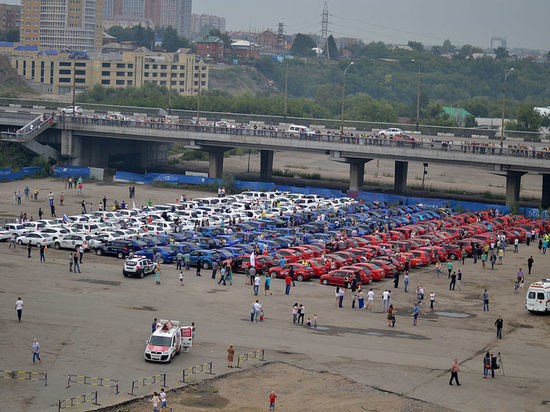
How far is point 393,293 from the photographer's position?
162ft

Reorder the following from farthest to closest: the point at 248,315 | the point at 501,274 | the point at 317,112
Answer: the point at 317,112
the point at 501,274
the point at 248,315

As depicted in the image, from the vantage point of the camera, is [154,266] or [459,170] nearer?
[154,266]

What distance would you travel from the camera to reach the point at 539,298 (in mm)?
44781

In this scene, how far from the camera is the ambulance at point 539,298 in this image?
44.6m

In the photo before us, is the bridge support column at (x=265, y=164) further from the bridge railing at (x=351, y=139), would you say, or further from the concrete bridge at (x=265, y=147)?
the bridge railing at (x=351, y=139)

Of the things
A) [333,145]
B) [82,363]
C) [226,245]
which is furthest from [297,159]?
[82,363]

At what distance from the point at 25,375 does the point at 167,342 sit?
5.10 meters

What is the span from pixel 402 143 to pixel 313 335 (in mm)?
49170

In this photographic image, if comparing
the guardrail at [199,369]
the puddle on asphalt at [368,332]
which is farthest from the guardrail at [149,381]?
the puddle on asphalt at [368,332]

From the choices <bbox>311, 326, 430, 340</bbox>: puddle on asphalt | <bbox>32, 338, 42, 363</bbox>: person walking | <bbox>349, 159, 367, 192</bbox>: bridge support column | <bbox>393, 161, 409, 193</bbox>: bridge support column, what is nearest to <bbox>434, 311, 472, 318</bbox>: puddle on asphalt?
<bbox>311, 326, 430, 340</bbox>: puddle on asphalt

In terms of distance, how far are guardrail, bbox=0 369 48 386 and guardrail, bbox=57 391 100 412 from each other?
1.91 meters

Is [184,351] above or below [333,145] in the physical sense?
below

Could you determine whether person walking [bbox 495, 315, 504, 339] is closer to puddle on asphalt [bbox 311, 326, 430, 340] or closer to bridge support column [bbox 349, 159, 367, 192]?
puddle on asphalt [bbox 311, 326, 430, 340]

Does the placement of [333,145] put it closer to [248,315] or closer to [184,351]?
[248,315]
